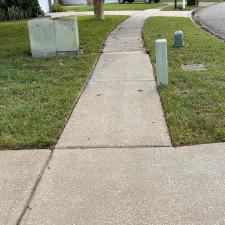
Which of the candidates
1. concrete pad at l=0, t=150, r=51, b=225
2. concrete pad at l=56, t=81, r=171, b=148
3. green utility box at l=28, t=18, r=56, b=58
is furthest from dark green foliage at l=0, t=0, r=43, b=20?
concrete pad at l=0, t=150, r=51, b=225

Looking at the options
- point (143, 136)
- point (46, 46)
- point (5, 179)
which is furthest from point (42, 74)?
point (5, 179)

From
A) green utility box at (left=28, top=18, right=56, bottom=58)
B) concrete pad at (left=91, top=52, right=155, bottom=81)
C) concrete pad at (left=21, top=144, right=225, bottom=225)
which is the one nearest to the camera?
concrete pad at (left=21, top=144, right=225, bottom=225)

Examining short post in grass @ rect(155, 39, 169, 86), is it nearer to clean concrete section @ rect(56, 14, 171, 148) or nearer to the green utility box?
clean concrete section @ rect(56, 14, 171, 148)

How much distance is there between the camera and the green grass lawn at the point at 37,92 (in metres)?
5.25

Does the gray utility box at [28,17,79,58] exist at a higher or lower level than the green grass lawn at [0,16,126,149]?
higher

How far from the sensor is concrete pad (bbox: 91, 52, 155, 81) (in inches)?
322

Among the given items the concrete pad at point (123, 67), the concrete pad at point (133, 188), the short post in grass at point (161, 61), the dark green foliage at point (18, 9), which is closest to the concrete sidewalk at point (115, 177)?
the concrete pad at point (133, 188)

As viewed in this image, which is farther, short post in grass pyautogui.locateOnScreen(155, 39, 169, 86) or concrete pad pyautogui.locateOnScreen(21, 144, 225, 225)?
short post in grass pyautogui.locateOnScreen(155, 39, 169, 86)

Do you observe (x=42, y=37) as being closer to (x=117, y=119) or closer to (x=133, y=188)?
(x=117, y=119)

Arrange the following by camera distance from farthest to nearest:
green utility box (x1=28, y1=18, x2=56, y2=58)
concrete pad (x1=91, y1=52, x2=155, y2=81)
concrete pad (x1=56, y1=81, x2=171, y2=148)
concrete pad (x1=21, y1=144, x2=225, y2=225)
A: green utility box (x1=28, y1=18, x2=56, y2=58) → concrete pad (x1=91, y1=52, x2=155, y2=81) → concrete pad (x1=56, y1=81, x2=171, y2=148) → concrete pad (x1=21, y1=144, x2=225, y2=225)

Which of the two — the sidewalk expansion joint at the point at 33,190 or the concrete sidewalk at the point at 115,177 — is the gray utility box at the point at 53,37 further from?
the sidewalk expansion joint at the point at 33,190

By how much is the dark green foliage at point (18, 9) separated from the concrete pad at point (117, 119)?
17.2 metres

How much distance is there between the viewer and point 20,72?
8.64 meters

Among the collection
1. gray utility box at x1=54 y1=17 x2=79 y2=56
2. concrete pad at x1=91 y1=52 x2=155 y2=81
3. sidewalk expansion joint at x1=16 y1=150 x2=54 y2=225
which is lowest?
concrete pad at x1=91 y1=52 x2=155 y2=81
